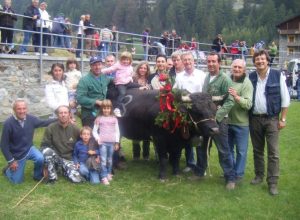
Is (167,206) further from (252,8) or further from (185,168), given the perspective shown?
(252,8)

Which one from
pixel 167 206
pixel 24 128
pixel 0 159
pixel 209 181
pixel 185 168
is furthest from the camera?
pixel 0 159

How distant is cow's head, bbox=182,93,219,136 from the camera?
6.47 metres

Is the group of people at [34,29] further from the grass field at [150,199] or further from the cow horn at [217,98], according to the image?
the cow horn at [217,98]

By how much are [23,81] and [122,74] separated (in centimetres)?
637

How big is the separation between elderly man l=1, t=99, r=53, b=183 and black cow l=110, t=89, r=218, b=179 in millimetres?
1671

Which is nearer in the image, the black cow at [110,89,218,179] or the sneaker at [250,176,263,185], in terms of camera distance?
the black cow at [110,89,218,179]

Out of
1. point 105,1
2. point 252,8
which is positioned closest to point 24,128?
point 105,1

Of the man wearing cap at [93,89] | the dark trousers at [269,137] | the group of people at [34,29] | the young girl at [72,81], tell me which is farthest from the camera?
the group of people at [34,29]

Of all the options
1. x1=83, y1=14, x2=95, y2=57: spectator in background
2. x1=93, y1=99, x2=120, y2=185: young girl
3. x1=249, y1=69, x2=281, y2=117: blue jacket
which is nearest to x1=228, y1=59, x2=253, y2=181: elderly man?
x1=249, y1=69, x2=281, y2=117: blue jacket

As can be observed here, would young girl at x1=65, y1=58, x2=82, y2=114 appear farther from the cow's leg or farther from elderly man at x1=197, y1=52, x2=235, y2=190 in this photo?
elderly man at x1=197, y1=52, x2=235, y2=190

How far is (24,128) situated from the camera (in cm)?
688

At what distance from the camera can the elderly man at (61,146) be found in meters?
7.02

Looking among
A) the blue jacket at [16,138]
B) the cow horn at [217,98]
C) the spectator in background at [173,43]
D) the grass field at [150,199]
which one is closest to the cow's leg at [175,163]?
the grass field at [150,199]

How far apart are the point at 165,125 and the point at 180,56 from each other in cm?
138
